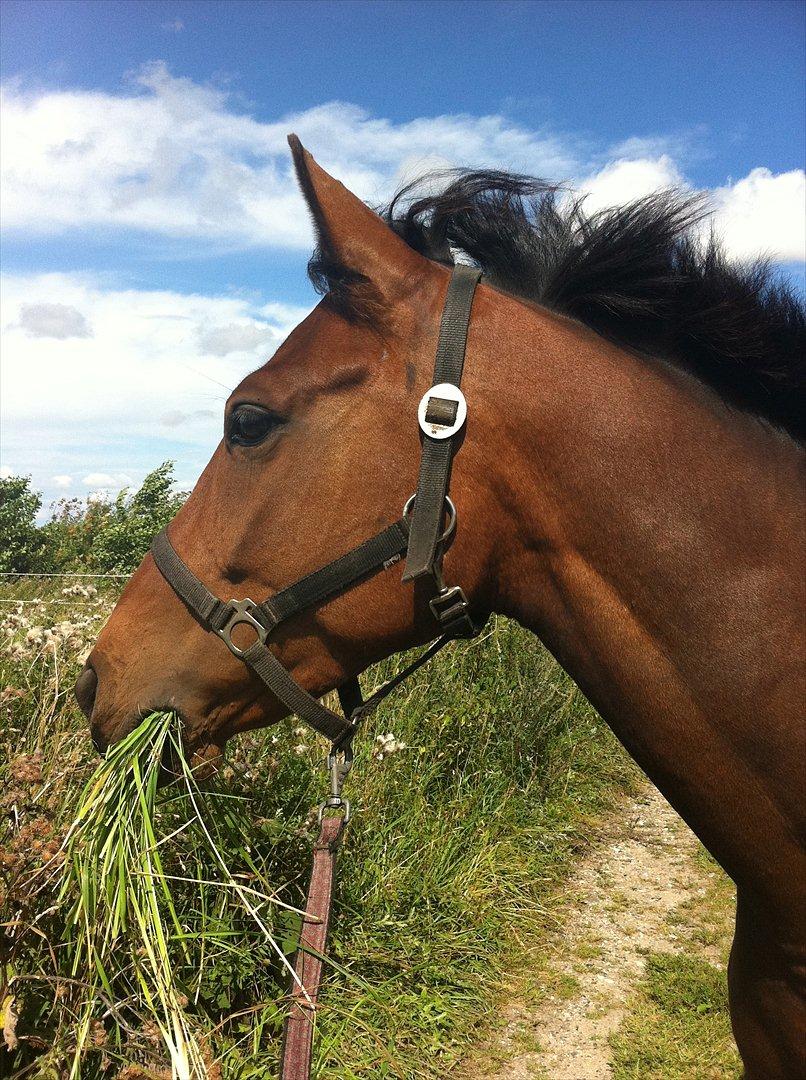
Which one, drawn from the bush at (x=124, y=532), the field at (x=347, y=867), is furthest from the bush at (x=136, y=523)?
the field at (x=347, y=867)

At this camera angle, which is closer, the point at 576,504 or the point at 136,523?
the point at 576,504

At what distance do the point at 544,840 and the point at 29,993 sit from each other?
3.55 metres

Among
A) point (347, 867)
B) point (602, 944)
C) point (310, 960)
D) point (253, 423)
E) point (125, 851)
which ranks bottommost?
point (602, 944)

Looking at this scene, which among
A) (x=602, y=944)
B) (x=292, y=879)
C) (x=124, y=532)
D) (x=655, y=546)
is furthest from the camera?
(x=124, y=532)

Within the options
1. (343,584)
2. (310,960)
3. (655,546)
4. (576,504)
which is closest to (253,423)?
(343,584)

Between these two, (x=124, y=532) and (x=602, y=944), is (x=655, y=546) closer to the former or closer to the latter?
(x=602, y=944)

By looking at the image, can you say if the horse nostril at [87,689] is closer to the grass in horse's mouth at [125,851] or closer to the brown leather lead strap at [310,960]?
the grass in horse's mouth at [125,851]

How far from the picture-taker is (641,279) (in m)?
1.99

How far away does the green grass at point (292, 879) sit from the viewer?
233 cm

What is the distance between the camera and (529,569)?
76.6 inches

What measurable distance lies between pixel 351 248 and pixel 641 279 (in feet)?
2.39

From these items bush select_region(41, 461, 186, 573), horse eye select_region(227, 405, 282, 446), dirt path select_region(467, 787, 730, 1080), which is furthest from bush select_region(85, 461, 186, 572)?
horse eye select_region(227, 405, 282, 446)

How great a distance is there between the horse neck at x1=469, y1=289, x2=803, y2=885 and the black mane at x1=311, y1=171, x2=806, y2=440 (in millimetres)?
87

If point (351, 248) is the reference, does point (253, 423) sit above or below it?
below
